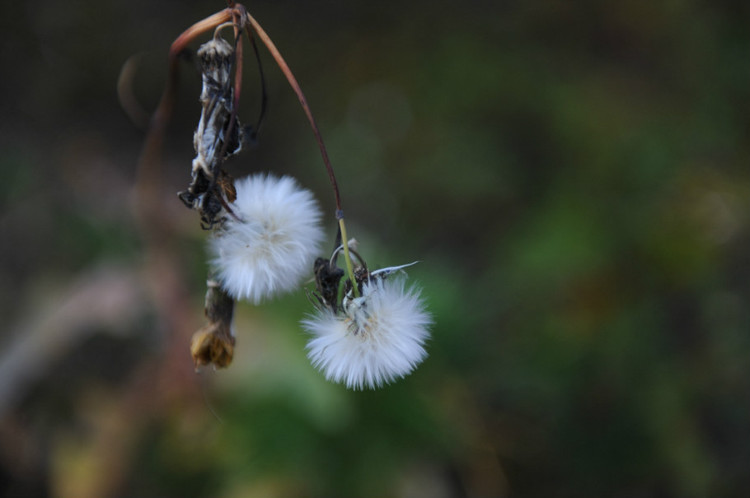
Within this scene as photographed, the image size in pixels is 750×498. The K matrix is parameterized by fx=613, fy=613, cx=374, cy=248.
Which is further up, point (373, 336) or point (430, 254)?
point (430, 254)

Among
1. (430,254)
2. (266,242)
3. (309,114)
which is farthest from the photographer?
(430,254)

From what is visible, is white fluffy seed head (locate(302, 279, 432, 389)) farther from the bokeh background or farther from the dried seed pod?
the bokeh background

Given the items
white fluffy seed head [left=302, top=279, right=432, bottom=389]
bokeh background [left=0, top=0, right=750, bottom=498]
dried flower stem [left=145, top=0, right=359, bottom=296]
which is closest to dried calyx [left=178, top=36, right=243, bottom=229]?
dried flower stem [left=145, top=0, right=359, bottom=296]

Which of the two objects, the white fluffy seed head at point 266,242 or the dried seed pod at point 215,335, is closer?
the white fluffy seed head at point 266,242

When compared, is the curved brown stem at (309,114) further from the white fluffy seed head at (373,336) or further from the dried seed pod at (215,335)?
the dried seed pod at (215,335)

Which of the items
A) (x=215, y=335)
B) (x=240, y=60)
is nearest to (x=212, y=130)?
(x=240, y=60)

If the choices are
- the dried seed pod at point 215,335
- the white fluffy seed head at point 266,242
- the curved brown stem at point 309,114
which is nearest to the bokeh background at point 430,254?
the dried seed pod at point 215,335

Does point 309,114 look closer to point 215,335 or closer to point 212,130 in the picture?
point 212,130
